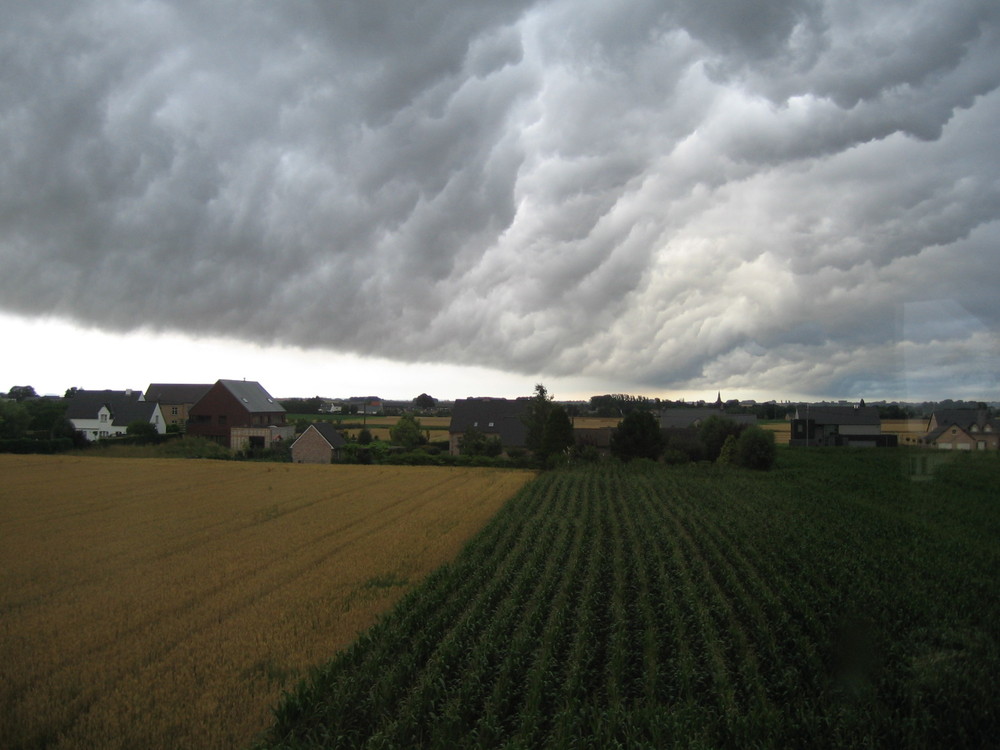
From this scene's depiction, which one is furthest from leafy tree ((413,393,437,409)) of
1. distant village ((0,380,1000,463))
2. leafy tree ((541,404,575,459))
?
leafy tree ((541,404,575,459))

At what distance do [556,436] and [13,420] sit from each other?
1601 inches

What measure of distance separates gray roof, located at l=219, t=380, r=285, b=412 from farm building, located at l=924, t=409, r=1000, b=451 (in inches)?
1891

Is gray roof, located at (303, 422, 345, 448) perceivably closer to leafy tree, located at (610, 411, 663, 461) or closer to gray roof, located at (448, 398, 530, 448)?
gray roof, located at (448, 398, 530, 448)

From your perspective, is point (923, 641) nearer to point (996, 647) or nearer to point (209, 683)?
point (996, 647)

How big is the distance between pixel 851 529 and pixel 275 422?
47480 mm

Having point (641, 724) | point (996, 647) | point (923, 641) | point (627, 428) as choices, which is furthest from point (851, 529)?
point (627, 428)

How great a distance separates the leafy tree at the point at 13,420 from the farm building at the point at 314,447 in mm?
20221

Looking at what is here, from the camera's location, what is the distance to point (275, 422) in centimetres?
5225

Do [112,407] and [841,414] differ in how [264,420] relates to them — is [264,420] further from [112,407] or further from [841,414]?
[841,414]

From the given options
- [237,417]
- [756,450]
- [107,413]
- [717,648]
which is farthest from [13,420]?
[717,648]

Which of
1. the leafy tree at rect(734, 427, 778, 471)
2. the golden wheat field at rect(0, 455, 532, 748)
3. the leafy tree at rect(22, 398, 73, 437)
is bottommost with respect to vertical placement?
the golden wheat field at rect(0, 455, 532, 748)

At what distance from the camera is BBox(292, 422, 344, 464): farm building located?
47.1 metres

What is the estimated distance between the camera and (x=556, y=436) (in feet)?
152

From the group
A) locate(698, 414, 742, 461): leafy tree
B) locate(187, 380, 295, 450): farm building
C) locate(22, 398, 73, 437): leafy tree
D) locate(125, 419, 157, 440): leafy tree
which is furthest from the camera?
locate(125, 419, 157, 440): leafy tree
